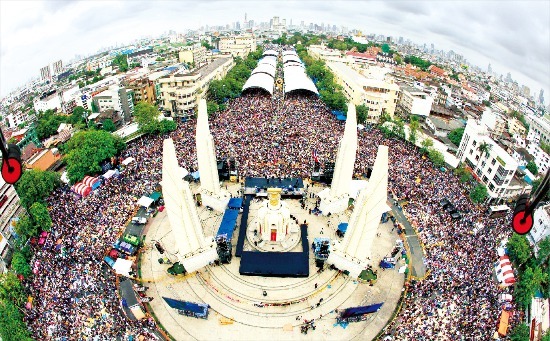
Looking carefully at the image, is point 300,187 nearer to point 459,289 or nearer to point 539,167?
point 459,289

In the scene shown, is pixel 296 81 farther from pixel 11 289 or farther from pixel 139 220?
pixel 11 289

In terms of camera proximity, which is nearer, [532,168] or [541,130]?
[532,168]

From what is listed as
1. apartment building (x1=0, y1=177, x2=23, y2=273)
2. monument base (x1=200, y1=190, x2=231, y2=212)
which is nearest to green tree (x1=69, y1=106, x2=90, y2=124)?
apartment building (x1=0, y1=177, x2=23, y2=273)

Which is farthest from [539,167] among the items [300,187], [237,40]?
[237,40]

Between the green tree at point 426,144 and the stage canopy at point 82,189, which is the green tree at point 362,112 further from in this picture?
the stage canopy at point 82,189

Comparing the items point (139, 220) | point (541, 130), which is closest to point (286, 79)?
point (541, 130)

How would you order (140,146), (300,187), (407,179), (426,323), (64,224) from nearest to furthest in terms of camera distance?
1. (426,323)
2. (64,224)
3. (300,187)
4. (407,179)
5. (140,146)
